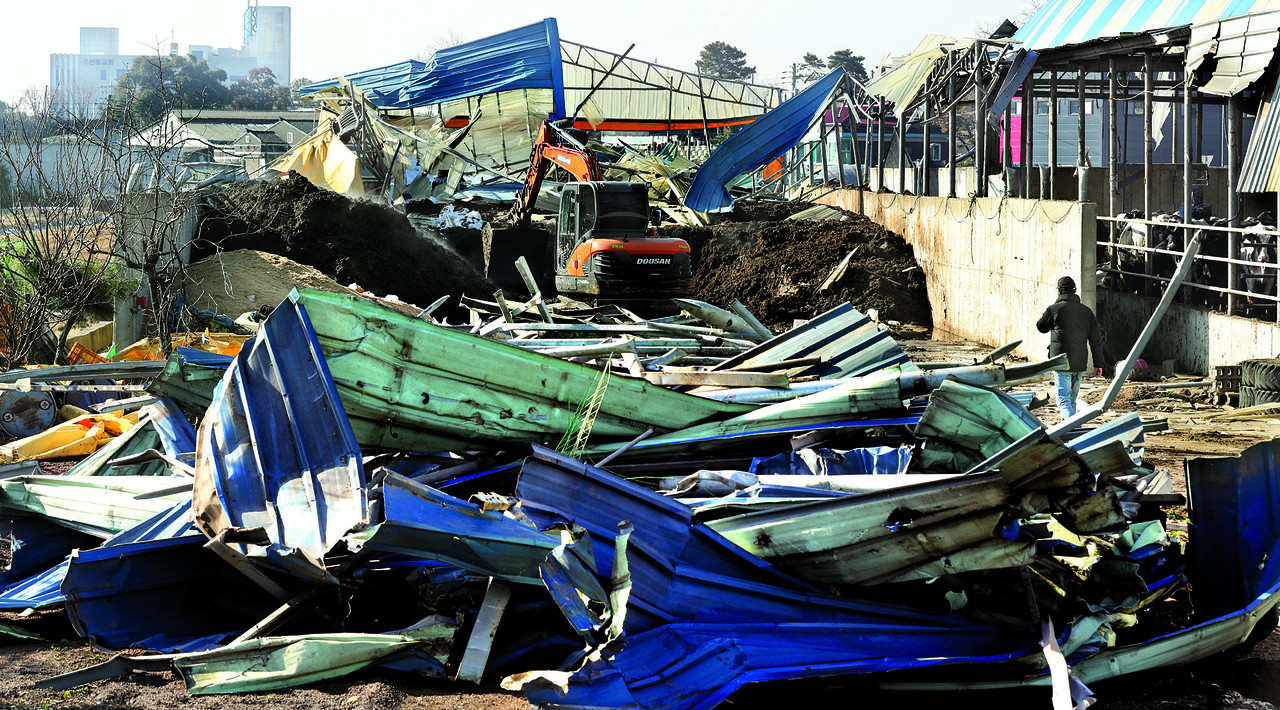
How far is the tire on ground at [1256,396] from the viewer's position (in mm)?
12094

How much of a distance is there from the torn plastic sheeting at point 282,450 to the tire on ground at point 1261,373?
10246 mm

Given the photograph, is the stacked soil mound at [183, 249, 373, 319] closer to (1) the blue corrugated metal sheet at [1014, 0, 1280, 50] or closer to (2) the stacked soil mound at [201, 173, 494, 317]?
(2) the stacked soil mound at [201, 173, 494, 317]

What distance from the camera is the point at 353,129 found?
25.0 m

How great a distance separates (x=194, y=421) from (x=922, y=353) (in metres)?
12.4

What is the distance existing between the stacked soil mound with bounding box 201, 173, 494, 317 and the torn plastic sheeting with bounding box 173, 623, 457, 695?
14.2 meters

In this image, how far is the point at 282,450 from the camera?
20.3 ft

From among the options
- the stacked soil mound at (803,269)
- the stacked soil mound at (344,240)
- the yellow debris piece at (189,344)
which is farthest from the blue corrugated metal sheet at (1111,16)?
the yellow debris piece at (189,344)

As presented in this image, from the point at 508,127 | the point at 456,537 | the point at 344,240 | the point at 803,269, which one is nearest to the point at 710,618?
the point at 456,537

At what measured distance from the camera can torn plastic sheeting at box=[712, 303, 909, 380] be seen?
8406mm

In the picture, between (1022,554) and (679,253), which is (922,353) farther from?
(1022,554)

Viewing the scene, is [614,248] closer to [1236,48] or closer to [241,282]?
[241,282]

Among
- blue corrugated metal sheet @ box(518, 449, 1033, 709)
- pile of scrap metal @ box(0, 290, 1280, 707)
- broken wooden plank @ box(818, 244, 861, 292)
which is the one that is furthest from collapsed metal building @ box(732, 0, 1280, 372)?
blue corrugated metal sheet @ box(518, 449, 1033, 709)

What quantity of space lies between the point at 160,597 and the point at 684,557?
2845mm

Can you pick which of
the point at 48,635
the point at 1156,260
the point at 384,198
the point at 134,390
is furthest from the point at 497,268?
the point at 48,635
